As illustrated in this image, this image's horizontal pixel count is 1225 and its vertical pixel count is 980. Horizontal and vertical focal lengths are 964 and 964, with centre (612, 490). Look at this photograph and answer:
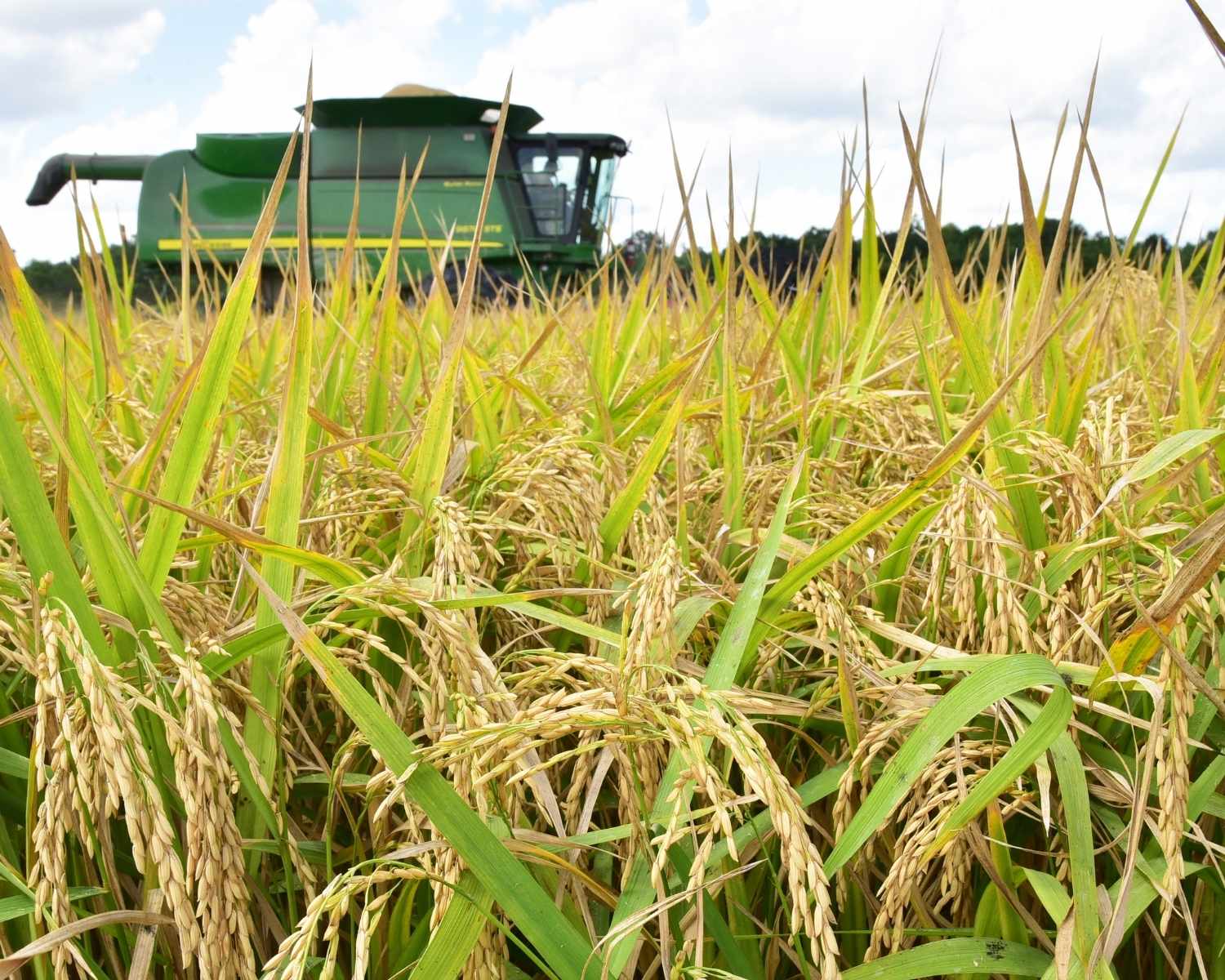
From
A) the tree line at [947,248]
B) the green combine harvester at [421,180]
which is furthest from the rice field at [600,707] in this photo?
the green combine harvester at [421,180]

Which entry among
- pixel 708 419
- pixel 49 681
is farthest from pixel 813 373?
pixel 49 681

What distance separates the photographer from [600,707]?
1.97 feet

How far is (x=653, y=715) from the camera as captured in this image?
57 cm

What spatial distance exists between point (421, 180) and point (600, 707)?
12.3 meters

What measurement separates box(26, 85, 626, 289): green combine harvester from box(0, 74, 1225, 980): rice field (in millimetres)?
Result: 10563

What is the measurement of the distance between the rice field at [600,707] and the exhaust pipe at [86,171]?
47.4 ft

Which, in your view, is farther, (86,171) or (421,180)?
(86,171)

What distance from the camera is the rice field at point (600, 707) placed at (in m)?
0.57

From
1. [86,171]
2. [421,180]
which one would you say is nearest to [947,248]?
[421,180]

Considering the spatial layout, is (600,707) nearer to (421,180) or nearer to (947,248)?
(947,248)

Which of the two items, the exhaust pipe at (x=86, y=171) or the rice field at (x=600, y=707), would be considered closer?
the rice field at (x=600, y=707)

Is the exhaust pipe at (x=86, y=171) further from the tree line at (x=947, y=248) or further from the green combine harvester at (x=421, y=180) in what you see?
the tree line at (x=947, y=248)

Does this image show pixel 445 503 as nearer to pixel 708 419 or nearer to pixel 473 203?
pixel 708 419

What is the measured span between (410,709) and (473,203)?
11.3 m
